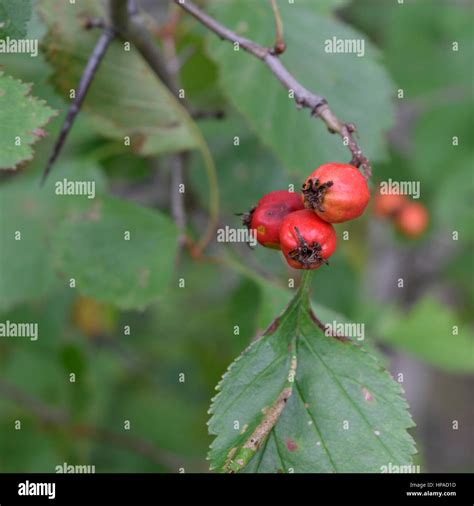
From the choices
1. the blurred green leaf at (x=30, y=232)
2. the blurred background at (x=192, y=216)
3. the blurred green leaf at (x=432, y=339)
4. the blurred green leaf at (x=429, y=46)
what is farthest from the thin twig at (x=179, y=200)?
the blurred green leaf at (x=429, y=46)

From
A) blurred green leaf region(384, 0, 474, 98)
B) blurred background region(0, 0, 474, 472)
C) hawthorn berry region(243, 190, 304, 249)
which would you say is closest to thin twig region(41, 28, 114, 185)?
blurred background region(0, 0, 474, 472)

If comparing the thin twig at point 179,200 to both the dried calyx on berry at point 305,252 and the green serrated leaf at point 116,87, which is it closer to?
the green serrated leaf at point 116,87

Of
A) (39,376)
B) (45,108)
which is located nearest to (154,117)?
(45,108)

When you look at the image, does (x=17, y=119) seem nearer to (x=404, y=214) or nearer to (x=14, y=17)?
(x=14, y=17)

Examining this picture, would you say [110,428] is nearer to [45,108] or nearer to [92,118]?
[92,118]

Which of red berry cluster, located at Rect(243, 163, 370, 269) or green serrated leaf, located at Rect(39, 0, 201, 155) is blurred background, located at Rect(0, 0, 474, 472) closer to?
green serrated leaf, located at Rect(39, 0, 201, 155)
